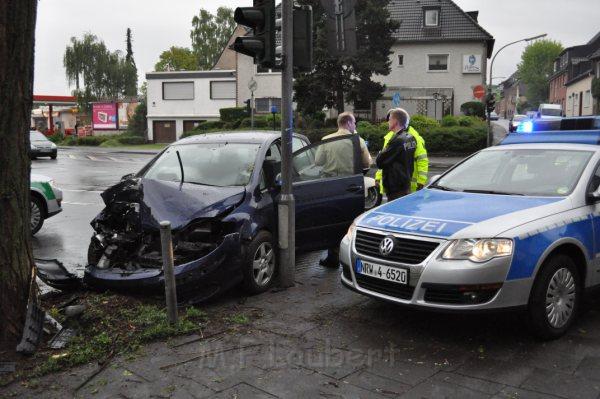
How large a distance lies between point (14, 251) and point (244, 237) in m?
2.00

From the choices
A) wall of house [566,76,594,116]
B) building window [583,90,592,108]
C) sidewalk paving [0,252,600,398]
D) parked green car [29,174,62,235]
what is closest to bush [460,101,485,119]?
wall of house [566,76,594,116]

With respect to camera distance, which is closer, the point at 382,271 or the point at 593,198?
the point at 382,271

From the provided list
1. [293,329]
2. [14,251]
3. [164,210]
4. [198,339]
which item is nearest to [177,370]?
[198,339]

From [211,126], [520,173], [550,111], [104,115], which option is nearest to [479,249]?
[520,173]

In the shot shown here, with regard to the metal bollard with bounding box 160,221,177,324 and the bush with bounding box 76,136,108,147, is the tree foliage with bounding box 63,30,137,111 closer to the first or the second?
the bush with bounding box 76,136,108,147

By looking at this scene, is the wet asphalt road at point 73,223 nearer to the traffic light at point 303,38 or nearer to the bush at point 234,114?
the traffic light at point 303,38

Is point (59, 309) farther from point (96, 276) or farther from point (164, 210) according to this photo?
point (164, 210)

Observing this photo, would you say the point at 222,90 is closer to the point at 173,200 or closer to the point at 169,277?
the point at 173,200

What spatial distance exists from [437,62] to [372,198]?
117 ft

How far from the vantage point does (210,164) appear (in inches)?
257

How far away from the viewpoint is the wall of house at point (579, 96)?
189 feet

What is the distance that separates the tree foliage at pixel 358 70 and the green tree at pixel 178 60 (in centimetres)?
4327

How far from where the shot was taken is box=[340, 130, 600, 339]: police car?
4273mm

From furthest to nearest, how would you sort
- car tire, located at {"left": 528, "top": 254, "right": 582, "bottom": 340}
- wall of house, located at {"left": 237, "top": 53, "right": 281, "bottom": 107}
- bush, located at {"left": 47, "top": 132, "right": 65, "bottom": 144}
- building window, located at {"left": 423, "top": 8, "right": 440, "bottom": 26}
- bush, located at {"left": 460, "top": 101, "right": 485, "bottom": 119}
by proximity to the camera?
bush, located at {"left": 47, "top": 132, "right": 65, "bottom": 144}
wall of house, located at {"left": 237, "top": 53, "right": 281, "bottom": 107}
building window, located at {"left": 423, "top": 8, "right": 440, "bottom": 26}
bush, located at {"left": 460, "top": 101, "right": 485, "bottom": 119}
car tire, located at {"left": 528, "top": 254, "right": 582, "bottom": 340}
